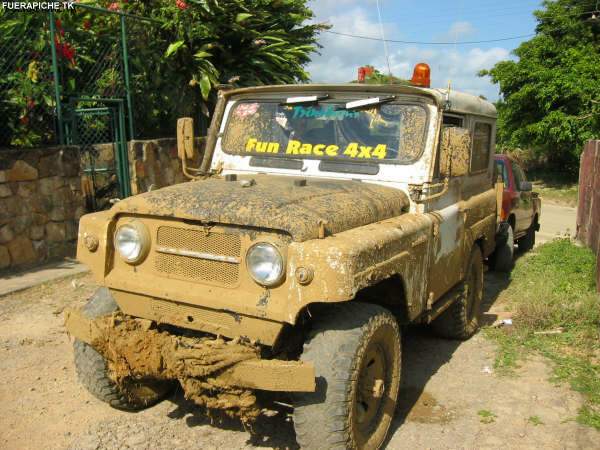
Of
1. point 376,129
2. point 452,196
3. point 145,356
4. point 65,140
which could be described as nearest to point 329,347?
point 145,356

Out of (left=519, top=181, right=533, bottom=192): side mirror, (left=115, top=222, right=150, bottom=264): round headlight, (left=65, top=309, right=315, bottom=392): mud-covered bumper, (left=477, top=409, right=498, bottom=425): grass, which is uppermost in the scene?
(left=115, top=222, right=150, bottom=264): round headlight

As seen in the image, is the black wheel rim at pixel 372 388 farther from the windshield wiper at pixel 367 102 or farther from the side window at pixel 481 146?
the side window at pixel 481 146

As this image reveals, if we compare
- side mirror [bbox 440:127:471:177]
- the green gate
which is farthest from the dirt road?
the green gate

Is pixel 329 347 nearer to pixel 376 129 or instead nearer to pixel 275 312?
pixel 275 312

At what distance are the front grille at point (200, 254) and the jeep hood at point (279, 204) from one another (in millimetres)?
97

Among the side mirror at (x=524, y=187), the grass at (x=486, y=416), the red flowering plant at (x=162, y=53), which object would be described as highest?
the red flowering plant at (x=162, y=53)

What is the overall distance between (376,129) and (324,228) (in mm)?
1378

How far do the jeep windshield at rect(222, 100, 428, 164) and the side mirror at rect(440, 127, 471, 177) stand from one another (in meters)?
0.16

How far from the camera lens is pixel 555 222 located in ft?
44.9

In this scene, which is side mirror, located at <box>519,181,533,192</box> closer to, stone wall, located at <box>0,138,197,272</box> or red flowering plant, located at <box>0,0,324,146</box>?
red flowering plant, located at <box>0,0,324,146</box>

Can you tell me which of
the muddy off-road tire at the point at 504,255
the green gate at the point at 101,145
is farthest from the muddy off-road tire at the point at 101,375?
the muddy off-road tire at the point at 504,255

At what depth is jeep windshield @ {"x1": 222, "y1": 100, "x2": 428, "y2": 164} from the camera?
413 cm

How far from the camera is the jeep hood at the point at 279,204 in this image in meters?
3.07

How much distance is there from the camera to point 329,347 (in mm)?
2980
